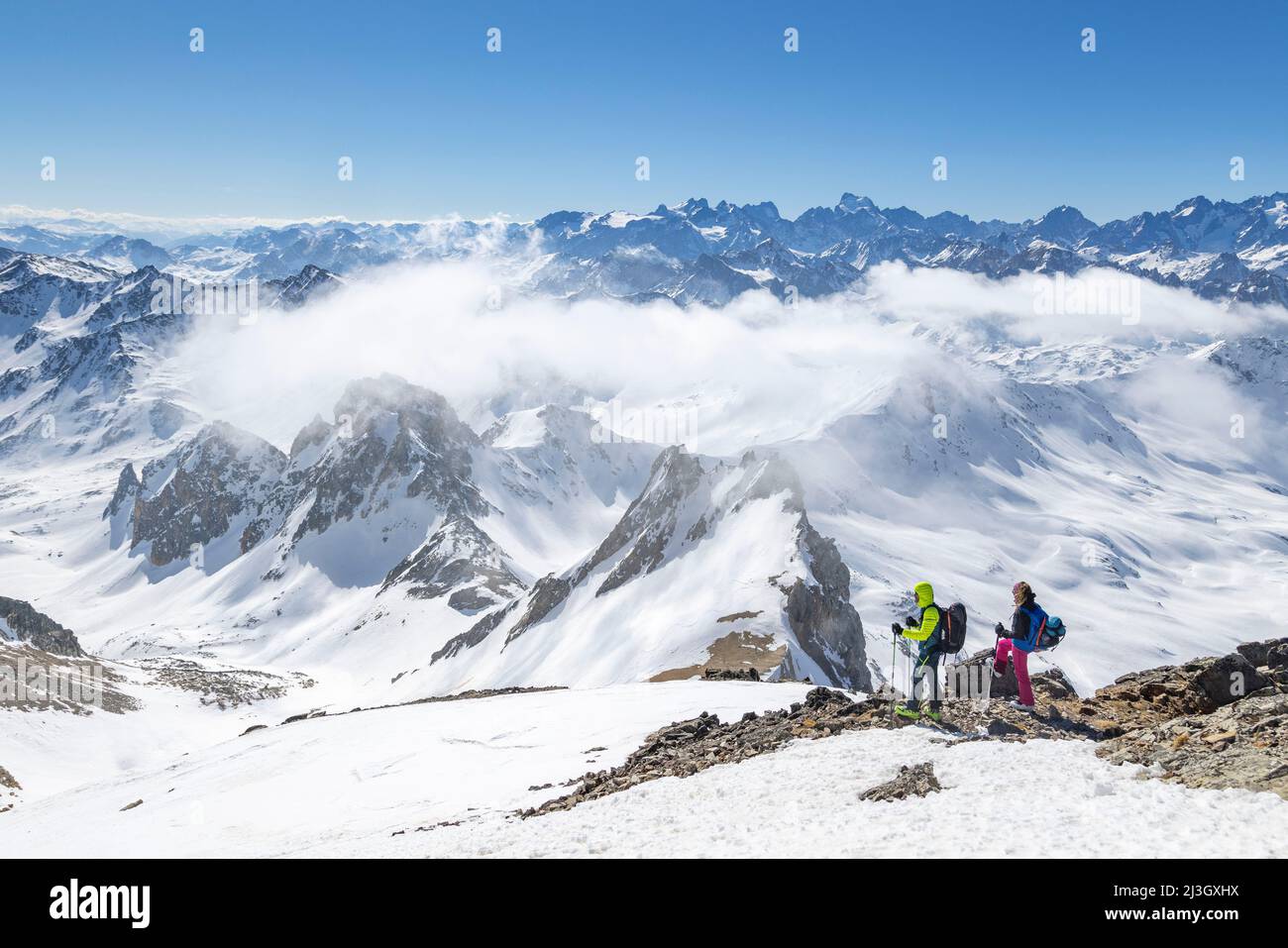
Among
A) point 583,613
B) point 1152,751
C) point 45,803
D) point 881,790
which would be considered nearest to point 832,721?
point 881,790

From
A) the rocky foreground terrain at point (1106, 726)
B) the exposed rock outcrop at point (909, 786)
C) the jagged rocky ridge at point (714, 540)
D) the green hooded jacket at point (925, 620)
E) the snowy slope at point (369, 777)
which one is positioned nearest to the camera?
the rocky foreground terrain at point (1106, 726)

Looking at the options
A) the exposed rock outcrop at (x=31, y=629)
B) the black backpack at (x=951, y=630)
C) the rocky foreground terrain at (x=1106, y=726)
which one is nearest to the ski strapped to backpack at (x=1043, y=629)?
the black backpack at (x=951, y=630)

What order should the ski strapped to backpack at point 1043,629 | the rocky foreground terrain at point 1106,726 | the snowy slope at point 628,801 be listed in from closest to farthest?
the snowy slope at point 628,801 → the rocky foreground terrain at point 1106,726 → the ski strapped to backpack at point 1043,629

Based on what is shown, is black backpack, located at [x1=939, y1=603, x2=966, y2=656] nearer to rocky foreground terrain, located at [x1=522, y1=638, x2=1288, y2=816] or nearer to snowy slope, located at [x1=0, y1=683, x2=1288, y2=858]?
rocky foreground terrain, located at [x1=522, y1=638, x2=1288, y2=816]

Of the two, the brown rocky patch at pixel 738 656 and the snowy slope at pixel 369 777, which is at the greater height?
the snowy slope at pixel 369 777

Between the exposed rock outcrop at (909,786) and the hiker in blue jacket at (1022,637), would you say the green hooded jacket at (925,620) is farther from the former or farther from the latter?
the exposed rock outcrop at (909,786)
